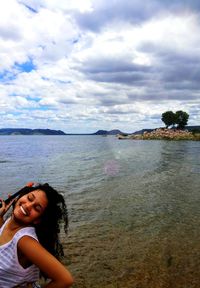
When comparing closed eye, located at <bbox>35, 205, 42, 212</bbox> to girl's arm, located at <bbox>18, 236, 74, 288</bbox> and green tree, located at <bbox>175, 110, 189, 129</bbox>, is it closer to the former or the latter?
girl's arm, located at <bbox>18, 236, 74, 288</bbox>

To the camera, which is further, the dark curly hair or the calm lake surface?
the calm lake surface

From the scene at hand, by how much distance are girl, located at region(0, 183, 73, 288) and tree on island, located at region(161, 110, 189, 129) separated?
173 m

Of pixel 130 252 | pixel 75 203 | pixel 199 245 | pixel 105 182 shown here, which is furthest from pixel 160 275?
pixel 105 182

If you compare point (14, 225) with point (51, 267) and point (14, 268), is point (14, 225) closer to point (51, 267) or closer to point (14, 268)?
point (14, 268)

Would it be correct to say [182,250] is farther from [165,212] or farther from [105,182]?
[105,182]

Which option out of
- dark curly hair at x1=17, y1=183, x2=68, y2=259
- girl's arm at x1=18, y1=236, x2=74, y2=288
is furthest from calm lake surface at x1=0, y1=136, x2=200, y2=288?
girl's arm at x1=18, y1=236, x2=74, y2=288

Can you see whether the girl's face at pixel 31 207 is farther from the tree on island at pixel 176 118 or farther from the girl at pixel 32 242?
the tree on island at pixel 176 118

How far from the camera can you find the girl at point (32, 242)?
3533 millimetres

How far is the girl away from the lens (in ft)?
11.6

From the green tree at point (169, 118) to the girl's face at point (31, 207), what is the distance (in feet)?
Answer: 569

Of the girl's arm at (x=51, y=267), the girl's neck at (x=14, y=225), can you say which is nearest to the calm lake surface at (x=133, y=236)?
the girl's neck at (x=14, y=225)

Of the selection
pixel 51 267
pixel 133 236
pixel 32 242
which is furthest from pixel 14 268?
pixel 133 236

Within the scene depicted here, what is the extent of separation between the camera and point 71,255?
31.2 ft

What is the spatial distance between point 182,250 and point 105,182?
14.3m
